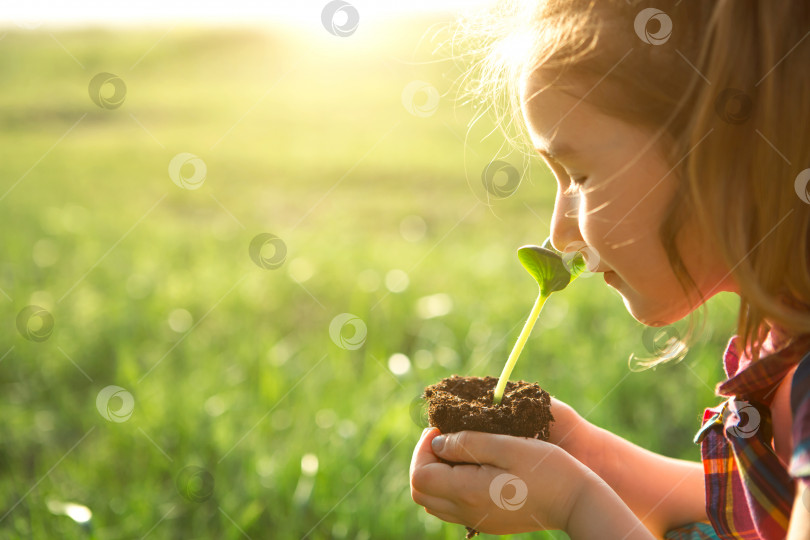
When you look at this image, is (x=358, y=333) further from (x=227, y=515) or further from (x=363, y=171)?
(x=363, y=171)

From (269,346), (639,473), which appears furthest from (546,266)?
(269,346)

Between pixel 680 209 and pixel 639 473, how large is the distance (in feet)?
1.94

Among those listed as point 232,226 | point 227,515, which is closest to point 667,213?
point 227,515

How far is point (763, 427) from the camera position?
43.3 inches

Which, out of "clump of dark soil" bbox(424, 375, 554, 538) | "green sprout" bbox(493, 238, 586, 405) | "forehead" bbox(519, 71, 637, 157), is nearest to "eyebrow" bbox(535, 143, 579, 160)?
"forehead" bbox(519, 71, 637, 157)

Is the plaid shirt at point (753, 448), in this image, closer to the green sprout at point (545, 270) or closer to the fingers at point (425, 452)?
the green sprout at point (545, 270)

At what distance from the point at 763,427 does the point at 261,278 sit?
2.63 meters

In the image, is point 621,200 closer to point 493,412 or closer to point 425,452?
point 493,412

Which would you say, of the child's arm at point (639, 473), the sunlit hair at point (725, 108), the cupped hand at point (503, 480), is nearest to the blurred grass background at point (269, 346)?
the child's arm at point (639, 473)

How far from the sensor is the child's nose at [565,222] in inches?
43.2

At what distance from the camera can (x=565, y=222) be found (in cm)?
112

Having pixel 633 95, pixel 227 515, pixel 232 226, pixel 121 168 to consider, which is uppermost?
pixel 121 168

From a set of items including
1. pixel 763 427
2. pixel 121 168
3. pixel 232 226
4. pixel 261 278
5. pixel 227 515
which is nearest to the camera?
pixel 763 427

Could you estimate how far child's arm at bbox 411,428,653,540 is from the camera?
1036 mm
